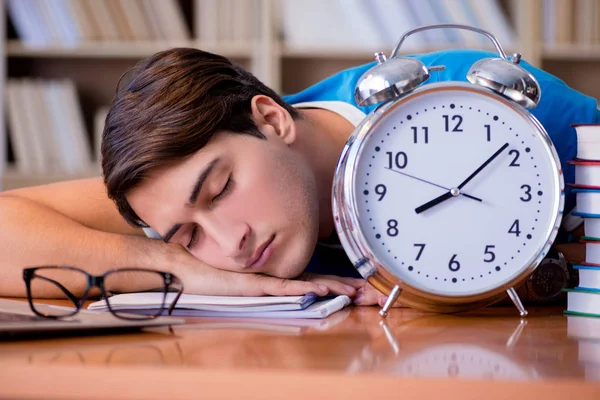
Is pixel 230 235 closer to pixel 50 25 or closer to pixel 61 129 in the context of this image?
pixel 61 129

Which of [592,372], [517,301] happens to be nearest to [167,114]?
[517,301]

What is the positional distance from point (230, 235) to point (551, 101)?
2.62 ft

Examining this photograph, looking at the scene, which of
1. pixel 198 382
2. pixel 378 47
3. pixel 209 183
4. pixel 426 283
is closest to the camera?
pixel 198 382

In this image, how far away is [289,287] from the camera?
1.26 metres

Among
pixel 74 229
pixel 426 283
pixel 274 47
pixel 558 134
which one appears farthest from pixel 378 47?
pixel 426 283

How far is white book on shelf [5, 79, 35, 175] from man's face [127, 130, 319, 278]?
2161 mm

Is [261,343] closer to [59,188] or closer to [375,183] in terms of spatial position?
[375,183]

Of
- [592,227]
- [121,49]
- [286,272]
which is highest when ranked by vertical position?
[121,49]

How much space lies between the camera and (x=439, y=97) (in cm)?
114

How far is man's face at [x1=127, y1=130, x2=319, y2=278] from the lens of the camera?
1.26 meters

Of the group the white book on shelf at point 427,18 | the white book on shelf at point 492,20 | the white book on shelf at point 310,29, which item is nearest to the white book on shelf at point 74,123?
the white book on shelf at point 310,29

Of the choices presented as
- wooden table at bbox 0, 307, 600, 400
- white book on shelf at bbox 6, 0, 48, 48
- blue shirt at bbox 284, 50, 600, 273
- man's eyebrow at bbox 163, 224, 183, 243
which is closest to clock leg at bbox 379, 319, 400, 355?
wooden table at bbox 0, 307, 600, 400

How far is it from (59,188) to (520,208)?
103cm

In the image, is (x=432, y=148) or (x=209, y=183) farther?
(x=209, y=183)
